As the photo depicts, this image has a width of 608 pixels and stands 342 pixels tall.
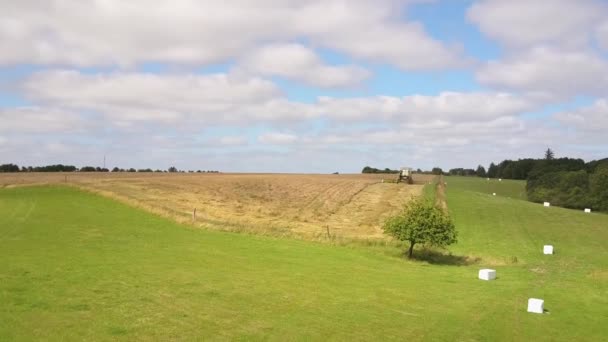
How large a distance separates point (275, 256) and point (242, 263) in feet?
12.3

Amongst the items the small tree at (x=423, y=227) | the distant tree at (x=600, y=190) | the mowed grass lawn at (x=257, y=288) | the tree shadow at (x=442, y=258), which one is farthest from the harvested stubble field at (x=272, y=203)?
the distant tree at (x=600, y=190)

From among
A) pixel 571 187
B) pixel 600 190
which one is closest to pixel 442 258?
pixel 600 190

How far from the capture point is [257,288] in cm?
1986

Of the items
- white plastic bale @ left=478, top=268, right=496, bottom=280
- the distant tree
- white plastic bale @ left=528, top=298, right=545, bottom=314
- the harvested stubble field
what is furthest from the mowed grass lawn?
the distant tree

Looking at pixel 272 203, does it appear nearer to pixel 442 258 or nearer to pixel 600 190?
pixel 442 258

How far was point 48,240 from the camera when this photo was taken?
1182 inches

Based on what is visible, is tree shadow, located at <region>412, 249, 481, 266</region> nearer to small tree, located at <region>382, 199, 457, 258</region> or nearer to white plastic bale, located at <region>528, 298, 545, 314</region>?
small tree, located at <region>382, 199, 457, 258</region>

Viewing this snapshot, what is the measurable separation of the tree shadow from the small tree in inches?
41.1

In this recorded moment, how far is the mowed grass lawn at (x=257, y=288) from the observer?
14.4m

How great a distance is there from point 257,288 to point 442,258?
69.6 feet

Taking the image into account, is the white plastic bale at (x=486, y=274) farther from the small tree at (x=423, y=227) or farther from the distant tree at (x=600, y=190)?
the distant tree at (x=600, y=190)

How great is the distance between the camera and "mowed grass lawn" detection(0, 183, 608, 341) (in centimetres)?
1438

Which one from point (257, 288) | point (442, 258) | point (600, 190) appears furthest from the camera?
point (600, 190)

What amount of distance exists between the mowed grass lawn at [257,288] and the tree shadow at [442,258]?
1.05m
